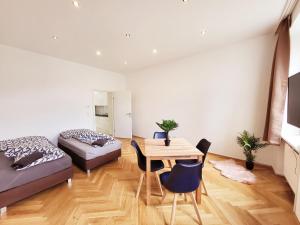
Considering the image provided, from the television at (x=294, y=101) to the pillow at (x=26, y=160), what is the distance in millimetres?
3763

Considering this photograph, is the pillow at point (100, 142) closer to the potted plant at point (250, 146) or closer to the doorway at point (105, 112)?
the doorway at point (105, 112)

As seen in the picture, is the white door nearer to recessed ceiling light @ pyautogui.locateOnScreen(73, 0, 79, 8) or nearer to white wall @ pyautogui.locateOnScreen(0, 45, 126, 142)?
white wall @ pyautogui.locateOnScreen(0, 45, 126, 142)

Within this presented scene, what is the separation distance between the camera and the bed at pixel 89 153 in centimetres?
289

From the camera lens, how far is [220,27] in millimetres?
2650

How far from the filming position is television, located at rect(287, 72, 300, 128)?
1992mm

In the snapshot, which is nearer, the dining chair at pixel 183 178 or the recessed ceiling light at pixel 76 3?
the dining chair at pixel 183 178

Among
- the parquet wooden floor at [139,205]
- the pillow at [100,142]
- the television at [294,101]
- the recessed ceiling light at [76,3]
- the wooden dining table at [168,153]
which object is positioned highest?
the recessed ceiling light at [76,3]

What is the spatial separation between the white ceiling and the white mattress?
7.08ft

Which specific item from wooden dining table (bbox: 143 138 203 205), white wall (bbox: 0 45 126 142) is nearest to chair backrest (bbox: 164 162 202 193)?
wooden dining table (bbox: 143 138 203 205)

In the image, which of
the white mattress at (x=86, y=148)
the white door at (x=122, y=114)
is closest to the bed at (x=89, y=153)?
the white mattress at (x=86, y=148)

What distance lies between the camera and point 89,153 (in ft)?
9.44

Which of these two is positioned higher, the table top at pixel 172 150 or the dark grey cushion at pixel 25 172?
the table top at pixel 172 150

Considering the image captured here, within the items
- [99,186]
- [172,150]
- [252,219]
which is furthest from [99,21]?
[252,219]

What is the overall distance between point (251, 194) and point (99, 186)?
241 cm
